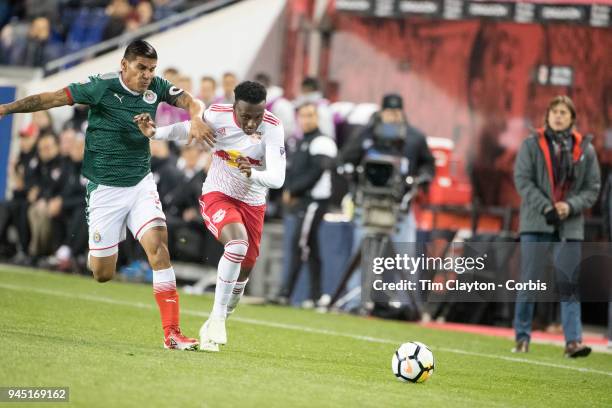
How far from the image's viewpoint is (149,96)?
10.1 m

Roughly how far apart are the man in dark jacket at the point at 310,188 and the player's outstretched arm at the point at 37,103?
688cm

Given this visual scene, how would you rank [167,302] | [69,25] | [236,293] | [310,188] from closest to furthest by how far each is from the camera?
[167,302] → [236,293] → [310,188] → [69,25]

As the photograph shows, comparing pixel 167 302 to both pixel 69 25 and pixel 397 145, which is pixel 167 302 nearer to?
pixel 397 145

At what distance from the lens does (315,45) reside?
72.4 feet

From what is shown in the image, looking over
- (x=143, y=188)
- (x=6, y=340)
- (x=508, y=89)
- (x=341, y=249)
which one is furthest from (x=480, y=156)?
(x=6, y=340)

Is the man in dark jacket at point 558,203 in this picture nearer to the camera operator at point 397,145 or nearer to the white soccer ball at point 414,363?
the camera operator at point 397,145

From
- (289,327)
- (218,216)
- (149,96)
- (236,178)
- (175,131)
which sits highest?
(149,96)

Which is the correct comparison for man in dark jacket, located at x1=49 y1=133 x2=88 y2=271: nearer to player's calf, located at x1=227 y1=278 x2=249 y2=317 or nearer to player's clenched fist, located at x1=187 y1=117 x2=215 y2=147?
player's calf, located at x1=227 y1=278 x2=249 y2=317

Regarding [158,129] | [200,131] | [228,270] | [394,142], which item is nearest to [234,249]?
[228,270]

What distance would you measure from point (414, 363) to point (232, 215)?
2057 mm

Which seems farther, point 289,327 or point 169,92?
point 289,327

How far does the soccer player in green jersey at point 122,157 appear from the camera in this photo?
9781 millimetres

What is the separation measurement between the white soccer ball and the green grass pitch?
88 millimetres

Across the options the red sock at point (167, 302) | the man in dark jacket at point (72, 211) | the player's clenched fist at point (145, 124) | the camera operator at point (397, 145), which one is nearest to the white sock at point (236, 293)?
the red sock at point (167, 302)
